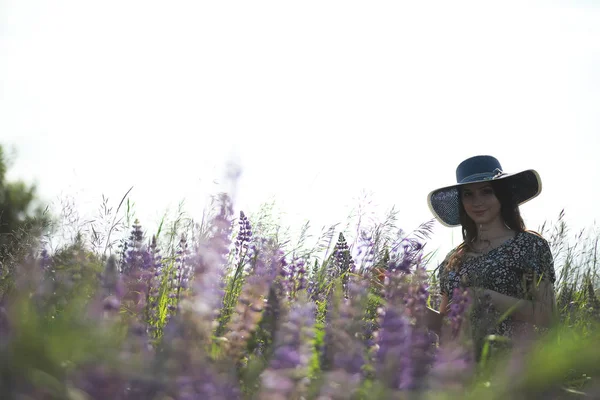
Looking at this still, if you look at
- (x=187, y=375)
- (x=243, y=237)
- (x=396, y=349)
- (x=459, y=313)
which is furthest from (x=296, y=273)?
(x=187, y=375)

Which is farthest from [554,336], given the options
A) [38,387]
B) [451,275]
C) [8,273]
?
[8,273]

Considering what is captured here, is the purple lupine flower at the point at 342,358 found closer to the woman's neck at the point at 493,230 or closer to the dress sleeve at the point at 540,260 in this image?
the dress sleeve at the point at 540,260

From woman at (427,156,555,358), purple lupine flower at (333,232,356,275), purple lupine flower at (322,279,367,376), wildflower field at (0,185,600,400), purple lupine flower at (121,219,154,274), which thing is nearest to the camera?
wildflower field at (0,185,600,400)

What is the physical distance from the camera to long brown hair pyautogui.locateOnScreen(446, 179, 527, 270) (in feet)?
13.5

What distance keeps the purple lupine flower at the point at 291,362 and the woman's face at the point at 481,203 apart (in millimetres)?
2809

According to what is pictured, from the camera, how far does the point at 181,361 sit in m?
1.09

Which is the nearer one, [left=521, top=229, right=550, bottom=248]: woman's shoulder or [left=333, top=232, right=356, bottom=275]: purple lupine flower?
[left=521, top=229, right=550, bottom=248]: woman's shoulder

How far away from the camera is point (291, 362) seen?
50.7 inches

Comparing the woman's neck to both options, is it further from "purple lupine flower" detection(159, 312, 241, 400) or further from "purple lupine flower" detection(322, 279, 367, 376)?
"purple lupine flower" detection(159, 312, 241, 400)

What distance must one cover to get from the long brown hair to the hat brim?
0.07 metres

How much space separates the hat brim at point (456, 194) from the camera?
4.18m

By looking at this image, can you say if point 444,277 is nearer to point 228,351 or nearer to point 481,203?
point 481,203

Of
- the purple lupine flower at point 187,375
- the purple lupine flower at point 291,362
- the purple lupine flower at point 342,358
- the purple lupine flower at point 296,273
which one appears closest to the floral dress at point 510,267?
the purple lupine flower at point 296,273

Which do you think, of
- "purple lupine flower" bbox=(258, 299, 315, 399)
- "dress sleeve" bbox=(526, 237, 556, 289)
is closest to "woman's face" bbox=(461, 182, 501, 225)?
"dress sleeve" bbox=(526, 237, 556, 289)
